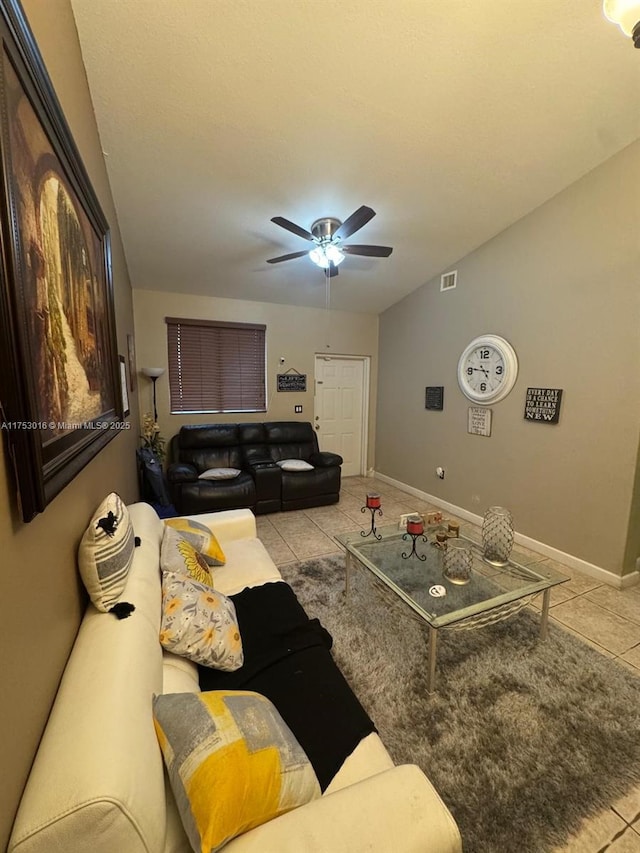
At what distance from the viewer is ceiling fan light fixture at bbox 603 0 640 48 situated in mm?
1115

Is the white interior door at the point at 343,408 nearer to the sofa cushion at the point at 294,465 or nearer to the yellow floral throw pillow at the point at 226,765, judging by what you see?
the sofa cushion at the point at 294,465

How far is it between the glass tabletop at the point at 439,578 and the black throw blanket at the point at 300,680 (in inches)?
22.7

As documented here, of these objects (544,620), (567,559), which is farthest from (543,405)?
(544,620)

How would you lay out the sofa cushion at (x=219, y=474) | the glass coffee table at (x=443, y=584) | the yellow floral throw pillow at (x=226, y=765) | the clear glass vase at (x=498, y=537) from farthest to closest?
the sofa cushion at (x=219, y=474)
the clear glass vase at (x=498, y=537)
the glass coffee table at (x=443, y=584)
the yellow floral throw pillow at (x=226, y=765)

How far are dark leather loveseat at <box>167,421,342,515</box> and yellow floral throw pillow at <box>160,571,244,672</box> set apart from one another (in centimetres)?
230

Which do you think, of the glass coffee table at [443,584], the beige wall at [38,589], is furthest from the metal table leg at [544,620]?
the beige wall at [38,589]

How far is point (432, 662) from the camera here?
1652 mm

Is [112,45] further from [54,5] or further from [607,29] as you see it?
[607,29]

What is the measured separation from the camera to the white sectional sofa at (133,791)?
0.60 meters

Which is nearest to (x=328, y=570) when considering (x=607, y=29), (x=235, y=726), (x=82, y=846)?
(x=235, y=726)

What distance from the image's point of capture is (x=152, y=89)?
5.90ft

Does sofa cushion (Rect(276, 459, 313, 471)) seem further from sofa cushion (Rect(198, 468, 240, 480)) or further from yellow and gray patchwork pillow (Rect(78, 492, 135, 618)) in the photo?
yellow and gray patchwork pillow (Rect(78, 492, 135, 618))

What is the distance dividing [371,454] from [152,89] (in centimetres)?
470

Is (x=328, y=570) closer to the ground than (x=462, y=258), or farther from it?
closer to the ground
